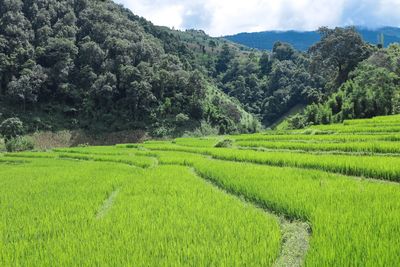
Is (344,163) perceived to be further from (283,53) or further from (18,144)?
(283,53)

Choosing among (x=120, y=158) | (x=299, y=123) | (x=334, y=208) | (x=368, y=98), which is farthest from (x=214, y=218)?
(x=299, y=123)

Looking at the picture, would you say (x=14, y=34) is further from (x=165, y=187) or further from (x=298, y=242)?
(x=298, y=242)

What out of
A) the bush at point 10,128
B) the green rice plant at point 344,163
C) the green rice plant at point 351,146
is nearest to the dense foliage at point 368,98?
the green rice plant at point 351,146

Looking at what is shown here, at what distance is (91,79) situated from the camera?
56250mm

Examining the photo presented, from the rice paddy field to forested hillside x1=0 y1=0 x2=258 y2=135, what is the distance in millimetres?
40371

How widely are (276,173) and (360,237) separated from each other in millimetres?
6055

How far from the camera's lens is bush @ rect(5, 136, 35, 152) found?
39.3 metres

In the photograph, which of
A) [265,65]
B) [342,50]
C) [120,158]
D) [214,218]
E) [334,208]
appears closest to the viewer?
[334,208]

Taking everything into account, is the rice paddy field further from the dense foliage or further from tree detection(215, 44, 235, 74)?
tree detection(215, 44, 235, 74)

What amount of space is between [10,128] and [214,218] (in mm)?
42598

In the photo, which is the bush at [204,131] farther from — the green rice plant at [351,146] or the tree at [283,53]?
the tree at [283,53]

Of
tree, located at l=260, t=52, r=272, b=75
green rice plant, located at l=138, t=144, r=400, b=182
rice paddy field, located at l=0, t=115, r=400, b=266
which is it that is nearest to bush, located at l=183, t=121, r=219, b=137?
green rice plant, located at l=138, t=144, r=400, b=182

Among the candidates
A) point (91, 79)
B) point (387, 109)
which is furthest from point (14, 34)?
point (387, 109)

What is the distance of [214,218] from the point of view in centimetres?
761
